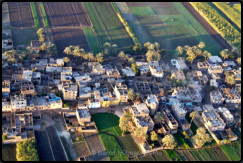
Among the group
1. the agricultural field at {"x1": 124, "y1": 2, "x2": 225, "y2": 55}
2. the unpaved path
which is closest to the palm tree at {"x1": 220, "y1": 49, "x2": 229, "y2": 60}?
the agricultural field at {"x1": 124, "y1": 2, "x2": 225, "y2": 55}

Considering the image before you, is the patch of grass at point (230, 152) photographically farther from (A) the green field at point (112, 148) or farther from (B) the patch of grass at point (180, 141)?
(A) the green field at point (112, 148)

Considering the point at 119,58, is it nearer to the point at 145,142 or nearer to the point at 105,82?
the point at 105,82

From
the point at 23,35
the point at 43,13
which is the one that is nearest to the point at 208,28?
the point at 43,13

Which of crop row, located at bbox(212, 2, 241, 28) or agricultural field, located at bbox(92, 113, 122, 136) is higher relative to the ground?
crop row, located at bbox(212, 2, 241, 28)

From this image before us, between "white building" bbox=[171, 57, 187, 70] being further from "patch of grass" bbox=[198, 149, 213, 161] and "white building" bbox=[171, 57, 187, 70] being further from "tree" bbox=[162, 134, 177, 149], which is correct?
"tree" bbox=[162, 134, 177, 149]

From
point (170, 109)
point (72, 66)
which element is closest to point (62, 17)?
point (72, 66)

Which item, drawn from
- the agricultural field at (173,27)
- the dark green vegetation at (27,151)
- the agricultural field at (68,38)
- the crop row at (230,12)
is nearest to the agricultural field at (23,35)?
the agricultural field at (68,38)
